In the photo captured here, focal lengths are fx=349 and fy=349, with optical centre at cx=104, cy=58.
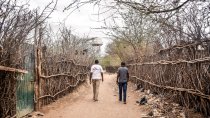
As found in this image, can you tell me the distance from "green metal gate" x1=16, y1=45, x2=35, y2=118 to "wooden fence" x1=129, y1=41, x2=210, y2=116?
13.2 feet

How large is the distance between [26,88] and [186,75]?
4123mm

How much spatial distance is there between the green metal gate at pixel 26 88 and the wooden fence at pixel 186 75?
13.2 ft

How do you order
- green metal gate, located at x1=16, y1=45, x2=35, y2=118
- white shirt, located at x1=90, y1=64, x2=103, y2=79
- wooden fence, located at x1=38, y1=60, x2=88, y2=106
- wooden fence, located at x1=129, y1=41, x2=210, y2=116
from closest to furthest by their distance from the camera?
wooden fence, located at x1=129, y1=41, x2=210, y2=116 < green metal gate, located at x1=16, y1=45, x2=35, y2=118 < wooden fence, located at x1=38, y1=60, x2=88, y2=106 < white shirt, located at x1=90, y1=64, x2=103, y2=79

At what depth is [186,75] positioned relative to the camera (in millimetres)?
8922

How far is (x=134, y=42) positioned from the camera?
2478 cm

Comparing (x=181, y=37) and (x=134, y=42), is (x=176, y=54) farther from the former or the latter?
(x=134, y=42)

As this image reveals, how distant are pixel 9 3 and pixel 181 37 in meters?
5.47

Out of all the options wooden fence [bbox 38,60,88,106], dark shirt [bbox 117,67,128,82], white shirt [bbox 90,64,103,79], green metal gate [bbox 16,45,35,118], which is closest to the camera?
green metal gate [bbox 16,45,35,118]

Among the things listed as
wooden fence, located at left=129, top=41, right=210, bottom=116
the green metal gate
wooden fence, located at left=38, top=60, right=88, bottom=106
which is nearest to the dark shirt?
wooden fence, located at left=129, top=41, right=210, bottom=116

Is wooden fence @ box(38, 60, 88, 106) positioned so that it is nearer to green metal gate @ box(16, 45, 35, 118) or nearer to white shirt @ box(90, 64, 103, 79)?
green metal gate @ box(16, 45, 35, 118)

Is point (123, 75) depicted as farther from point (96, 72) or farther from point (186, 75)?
point (186, 75)

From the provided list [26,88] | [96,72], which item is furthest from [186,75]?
[96,72]

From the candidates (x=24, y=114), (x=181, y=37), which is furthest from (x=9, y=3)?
(x=181, y=37)

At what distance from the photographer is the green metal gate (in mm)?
8343
